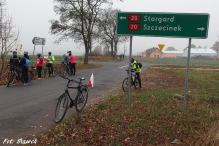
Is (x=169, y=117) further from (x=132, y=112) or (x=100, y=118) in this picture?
(x=100, y=118)

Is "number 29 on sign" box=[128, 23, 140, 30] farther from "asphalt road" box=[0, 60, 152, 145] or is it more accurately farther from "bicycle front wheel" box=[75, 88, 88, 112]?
"asphalt road" box=[0, 60, 152, 145]

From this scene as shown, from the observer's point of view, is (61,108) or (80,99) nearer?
(61,108)

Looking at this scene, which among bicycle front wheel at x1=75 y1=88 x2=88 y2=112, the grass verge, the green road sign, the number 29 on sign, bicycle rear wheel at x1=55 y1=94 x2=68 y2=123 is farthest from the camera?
bicycle front wheel at x1=75 y1=88 x2=88 y2=112

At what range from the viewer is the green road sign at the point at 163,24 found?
5.11 m

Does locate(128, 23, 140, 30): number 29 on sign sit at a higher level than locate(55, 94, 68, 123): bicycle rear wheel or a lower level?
higher

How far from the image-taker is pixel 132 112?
5496 millimetres

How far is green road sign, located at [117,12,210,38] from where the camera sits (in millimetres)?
5109

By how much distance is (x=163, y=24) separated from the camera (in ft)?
17.4

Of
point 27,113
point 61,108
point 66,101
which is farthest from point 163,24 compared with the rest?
point 27,113

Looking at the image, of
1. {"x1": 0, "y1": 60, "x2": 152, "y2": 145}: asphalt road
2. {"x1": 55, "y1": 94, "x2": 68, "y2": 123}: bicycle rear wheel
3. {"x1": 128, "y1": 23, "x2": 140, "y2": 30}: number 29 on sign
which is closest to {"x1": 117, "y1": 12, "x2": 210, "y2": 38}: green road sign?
{"x1": 128, "y1": 23, "x2": 140, "y2": 30}: number 29 on sign

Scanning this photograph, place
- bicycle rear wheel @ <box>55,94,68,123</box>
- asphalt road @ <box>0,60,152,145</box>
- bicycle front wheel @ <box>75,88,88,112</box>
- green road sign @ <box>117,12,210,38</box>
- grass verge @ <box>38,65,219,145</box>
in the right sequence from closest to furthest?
grass verge @ <box>38,65,219,145</box>
asphalt road @ <box>0,60,152,145</box>
bicycle rear wheel @ <box>55,94,68,123</box>
green road sign @ <box>117,12,210,38</box>
bicycle front wheel @ <box>75,88,88,112</box>

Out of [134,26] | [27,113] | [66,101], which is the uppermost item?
[134,26]

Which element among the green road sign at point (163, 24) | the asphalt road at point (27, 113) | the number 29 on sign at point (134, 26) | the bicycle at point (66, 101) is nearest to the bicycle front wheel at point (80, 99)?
the bicycle at point (66, 101)

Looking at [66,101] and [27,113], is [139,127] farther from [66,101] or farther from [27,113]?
[27,113]
